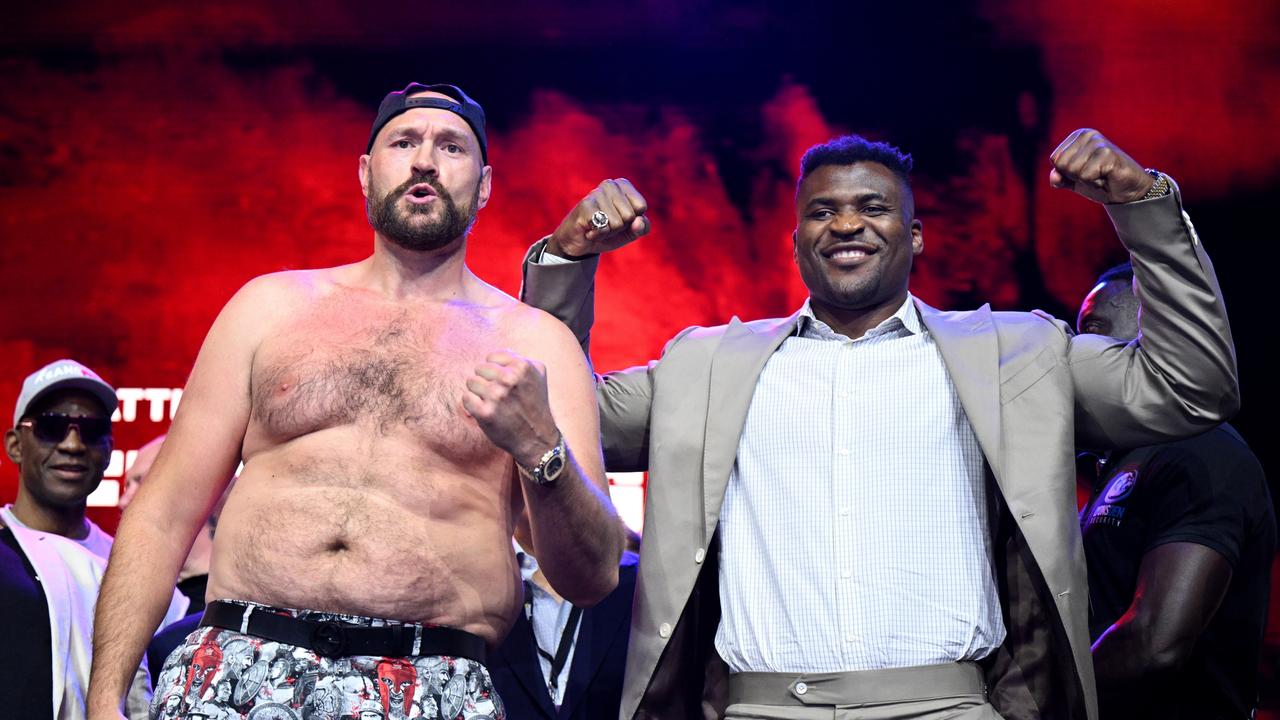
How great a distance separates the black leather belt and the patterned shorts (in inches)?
0.4

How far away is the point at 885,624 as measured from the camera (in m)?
2.17

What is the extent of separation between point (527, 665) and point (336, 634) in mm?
988

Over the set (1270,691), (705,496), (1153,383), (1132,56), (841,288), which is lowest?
(1270,691)

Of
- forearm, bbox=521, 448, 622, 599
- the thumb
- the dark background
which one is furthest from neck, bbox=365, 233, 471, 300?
the dark background

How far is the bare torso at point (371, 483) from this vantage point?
196 cm

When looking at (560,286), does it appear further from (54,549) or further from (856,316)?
(54,549)

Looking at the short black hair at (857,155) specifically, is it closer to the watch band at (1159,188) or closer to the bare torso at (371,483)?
the watch band at (1159,188)

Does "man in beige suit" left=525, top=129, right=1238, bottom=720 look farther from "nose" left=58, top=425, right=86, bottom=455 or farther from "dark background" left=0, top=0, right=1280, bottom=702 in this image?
"dark background" left=0, top=0, right=1280, bottom=702

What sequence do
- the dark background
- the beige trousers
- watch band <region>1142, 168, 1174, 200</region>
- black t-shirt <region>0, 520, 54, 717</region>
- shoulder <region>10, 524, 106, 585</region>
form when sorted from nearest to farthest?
the beige trousers
watch band <region>1142, 168, 1174, 200</region>
black t-shirt <region>0, 520, 54, 717</region>
shoulder <region>10, 524, 106, 585</region>
the dark background

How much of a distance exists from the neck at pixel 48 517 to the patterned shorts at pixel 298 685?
1.85 m

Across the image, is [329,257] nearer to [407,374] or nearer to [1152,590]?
[407,374]

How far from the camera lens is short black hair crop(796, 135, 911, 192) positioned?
102 inches

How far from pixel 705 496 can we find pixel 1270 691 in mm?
3209

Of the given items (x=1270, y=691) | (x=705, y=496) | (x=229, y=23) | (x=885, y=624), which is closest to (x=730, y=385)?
(x=705, y=496)
